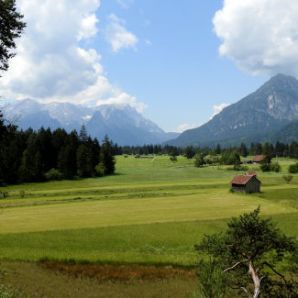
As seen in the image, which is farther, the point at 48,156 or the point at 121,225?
the point at 48,156

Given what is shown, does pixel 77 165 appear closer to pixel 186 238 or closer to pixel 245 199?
pixel 245 199

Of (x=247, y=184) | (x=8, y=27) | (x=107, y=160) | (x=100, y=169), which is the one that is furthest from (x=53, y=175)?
(x=8, y=27)

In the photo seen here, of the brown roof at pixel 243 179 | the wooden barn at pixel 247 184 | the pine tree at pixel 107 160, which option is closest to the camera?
Answer: the wooden barn at pixel 247 184

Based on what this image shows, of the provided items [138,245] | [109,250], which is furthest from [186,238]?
[109,250]

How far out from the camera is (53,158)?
145 m

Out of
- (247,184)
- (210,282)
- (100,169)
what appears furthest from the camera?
(100,169)

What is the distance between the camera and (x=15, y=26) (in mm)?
19750

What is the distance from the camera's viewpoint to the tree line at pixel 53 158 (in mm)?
129125

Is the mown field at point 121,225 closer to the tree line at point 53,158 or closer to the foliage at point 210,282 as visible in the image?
the foliage at point 210,282

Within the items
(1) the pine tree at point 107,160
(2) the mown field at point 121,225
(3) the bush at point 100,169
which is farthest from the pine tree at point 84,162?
(2) the mown field at point 121,225

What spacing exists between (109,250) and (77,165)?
107712 millimetres

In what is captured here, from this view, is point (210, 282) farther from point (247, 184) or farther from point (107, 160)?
point (107, 160)

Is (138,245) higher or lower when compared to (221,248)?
lower

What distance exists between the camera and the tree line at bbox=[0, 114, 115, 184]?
5084 inches
